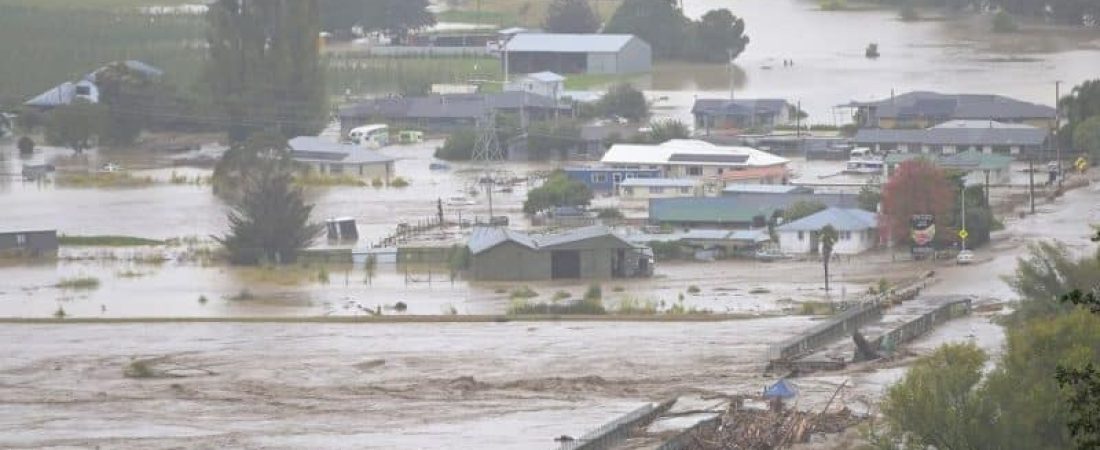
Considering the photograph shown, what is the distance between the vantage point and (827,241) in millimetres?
21422

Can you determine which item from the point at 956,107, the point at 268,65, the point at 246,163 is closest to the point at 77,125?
the point at 268,65

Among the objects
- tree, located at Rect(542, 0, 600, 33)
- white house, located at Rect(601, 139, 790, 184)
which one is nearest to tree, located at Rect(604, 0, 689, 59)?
tree, located at Rect(542, 0, 600, 33)

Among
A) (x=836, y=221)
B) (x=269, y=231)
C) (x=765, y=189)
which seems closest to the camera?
(x=836, y=221)

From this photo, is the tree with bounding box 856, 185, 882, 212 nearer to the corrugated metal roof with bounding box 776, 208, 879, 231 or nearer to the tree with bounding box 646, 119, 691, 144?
the corrugated metal roof with bounding box 776, 208, 879, 231

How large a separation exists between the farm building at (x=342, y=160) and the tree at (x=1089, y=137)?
7.30 meters

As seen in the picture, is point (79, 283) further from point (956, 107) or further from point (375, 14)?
point (375, 14)

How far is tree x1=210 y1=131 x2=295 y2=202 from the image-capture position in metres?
28.2

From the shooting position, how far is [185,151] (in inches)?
1312

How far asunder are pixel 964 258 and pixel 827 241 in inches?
58.2

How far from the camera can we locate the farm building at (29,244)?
81.1ft

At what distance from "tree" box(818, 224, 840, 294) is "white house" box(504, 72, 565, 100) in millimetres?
12742

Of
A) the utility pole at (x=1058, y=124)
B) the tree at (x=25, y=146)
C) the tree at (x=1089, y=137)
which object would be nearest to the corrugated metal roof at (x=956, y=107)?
the utility pole at (x=1058, y=124)

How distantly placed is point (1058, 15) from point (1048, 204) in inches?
753

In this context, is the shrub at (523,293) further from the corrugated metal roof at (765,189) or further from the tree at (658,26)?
the tree at (658,26)
